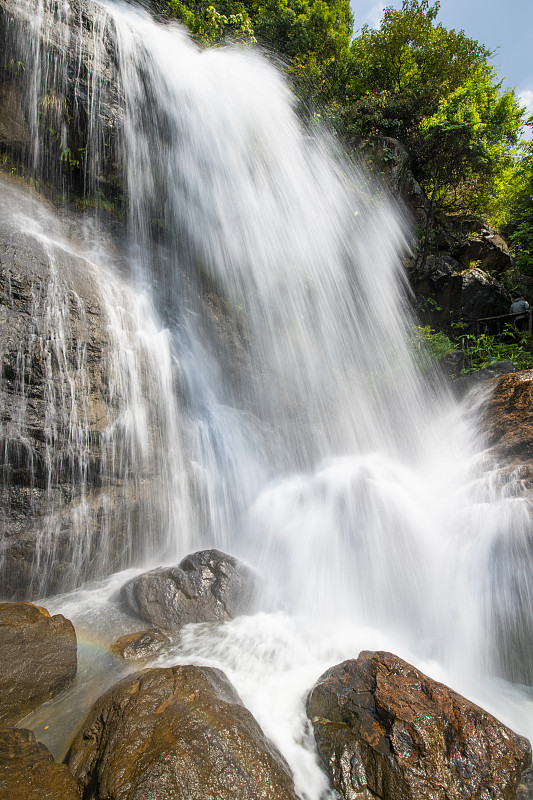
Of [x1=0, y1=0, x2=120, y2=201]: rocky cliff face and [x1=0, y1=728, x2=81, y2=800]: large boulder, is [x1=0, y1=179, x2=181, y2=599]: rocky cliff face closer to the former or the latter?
[x1=0, y1=0, x2=120, y2=201]: rocky cliff face

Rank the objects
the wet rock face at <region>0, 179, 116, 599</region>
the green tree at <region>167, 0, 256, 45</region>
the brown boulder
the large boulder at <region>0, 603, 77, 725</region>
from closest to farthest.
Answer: the large boulder at <region>0, 603, 77, 725</region>, the wet rock face at <region>0, 179, 116, 599</region>, the brown boulder, the green tree at <region>167, 0, 256, 45</region>

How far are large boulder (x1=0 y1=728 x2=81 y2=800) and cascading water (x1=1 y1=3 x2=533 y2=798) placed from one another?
0.49 meters

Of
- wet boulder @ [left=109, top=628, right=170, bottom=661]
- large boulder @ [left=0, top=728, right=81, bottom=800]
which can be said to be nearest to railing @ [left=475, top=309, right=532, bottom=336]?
wet boulder @ [left=109, top=628, right=170, bottom=661]

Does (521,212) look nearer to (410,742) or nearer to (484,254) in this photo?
(484,254)

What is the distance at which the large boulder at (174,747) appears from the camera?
7.12 ft

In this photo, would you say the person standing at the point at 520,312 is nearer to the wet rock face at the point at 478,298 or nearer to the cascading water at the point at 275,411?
the wet rock face at the point at 478,298

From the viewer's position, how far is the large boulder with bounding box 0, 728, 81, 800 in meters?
2.04

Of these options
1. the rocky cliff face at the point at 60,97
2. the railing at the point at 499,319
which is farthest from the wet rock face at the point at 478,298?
the rocky cliff face at the point at 60,97

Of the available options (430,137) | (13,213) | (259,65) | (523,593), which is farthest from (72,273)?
(430,137)

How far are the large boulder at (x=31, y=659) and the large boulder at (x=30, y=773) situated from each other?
2.14 feet

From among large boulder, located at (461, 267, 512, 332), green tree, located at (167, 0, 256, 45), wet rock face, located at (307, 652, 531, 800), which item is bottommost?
wet rock face, located at (307, 652, 531, 800)

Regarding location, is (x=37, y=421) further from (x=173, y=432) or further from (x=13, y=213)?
(x=13, y=213)

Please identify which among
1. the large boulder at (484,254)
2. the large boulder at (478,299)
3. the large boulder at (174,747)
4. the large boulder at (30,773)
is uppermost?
the large boulder at (484,254)

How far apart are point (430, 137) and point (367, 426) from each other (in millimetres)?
9975
